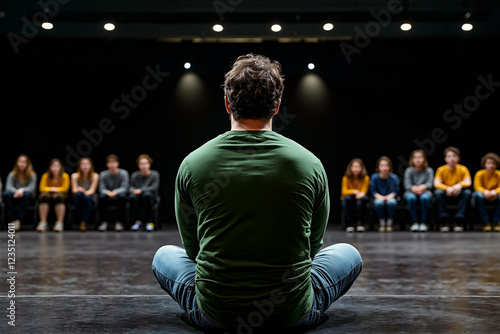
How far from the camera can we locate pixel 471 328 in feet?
6.23

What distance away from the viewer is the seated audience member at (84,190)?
27.6 ft

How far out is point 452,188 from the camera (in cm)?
830

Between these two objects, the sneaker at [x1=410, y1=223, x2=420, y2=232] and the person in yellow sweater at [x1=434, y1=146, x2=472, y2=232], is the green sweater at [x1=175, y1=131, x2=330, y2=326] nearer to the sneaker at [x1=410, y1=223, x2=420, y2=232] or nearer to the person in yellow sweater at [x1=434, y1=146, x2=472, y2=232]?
the sneaker at [x1=410, y1=223, x2=420, y2=232]

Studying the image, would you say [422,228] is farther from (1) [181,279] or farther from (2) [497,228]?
(1) [181,279]

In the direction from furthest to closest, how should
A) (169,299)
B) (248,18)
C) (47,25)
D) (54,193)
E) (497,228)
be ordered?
(47,25), (248,18), (54,193), (497,228), (169,299)

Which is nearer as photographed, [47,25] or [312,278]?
[312,278]

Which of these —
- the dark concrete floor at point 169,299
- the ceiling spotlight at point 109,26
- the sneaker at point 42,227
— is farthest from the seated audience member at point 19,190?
the dark concrete floor at point 169,299

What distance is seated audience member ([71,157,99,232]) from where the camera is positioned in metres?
8.42

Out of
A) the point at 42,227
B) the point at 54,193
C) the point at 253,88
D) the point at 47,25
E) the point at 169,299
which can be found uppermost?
the point at 47,25

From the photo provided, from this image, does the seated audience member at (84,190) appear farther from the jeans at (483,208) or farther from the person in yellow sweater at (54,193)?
the jeans at (483,208)

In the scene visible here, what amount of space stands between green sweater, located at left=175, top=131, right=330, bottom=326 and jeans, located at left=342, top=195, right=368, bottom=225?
22.1 ft

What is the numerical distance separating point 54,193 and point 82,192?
1.20 feet

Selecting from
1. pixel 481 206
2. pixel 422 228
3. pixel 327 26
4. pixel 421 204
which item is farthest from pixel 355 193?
pixel 327 26

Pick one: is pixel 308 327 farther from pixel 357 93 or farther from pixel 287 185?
pixel 357 93
